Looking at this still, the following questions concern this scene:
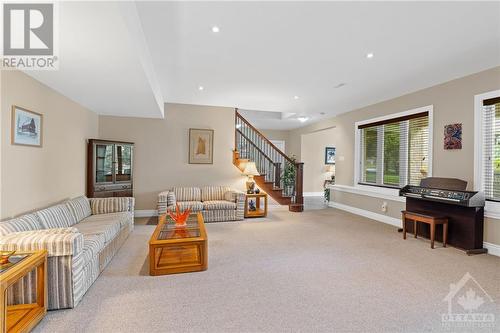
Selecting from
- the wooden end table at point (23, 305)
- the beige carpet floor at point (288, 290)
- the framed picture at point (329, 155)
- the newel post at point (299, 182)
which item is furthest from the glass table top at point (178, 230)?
the framed picture at point (329, 155)

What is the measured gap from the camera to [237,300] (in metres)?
2.45

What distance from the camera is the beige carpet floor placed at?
211 cm

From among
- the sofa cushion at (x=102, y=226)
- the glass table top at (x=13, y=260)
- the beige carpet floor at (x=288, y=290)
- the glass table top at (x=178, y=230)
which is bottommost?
the beige carpet floor at (x=288, y=290)

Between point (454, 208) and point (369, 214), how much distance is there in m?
2.22

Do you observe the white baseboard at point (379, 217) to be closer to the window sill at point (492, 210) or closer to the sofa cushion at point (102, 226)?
the window sill at point (492, 210)

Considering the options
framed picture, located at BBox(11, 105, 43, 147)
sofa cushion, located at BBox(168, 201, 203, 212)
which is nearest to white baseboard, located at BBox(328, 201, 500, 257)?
sofa cushion, located at BBox(168, 201, 203, 212)

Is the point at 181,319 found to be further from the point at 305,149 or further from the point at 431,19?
the point at 305,149

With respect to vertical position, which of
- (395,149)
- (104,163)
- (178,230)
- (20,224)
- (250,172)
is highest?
(395,149)

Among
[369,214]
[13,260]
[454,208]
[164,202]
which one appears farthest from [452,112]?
[13,260]

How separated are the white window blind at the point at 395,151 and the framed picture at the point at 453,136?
484 millimetres

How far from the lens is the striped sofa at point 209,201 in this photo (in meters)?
5.49

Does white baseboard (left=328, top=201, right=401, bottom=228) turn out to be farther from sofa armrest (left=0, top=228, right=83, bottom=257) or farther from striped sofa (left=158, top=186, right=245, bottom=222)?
sofa armrest (left=0, top=228, right=83, bottom=257)

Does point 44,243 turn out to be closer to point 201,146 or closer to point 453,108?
point 201,146

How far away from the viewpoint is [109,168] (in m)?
5.55
